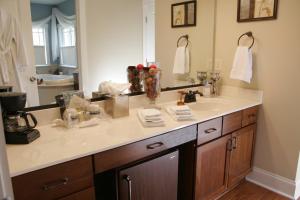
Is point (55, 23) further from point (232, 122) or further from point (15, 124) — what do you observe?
point (232, 122)

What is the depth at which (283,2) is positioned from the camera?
1.98 meters

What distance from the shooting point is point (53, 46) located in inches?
60.4

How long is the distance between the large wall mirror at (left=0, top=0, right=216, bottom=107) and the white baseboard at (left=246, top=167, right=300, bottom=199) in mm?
1219

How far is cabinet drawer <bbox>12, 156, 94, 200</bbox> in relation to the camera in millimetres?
981

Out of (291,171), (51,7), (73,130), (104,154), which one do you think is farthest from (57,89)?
(291,171)

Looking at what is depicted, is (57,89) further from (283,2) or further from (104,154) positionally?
(283,2)

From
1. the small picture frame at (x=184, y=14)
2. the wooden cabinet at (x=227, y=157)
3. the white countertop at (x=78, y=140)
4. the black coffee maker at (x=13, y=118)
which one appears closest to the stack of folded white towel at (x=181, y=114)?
the white countertop at (x=78, y=140)

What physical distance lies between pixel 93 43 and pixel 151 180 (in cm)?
106

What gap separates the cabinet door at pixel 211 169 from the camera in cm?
178

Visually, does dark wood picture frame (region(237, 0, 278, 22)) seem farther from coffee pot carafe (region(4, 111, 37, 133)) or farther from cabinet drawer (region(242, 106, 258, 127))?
coffee pot carafe (region(4, 111, 37, 133))

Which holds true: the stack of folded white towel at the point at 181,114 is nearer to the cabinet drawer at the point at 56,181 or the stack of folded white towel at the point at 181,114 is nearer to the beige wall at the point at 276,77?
the cabinet drawer at the point at 56,181

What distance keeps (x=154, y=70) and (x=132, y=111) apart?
1.23ft

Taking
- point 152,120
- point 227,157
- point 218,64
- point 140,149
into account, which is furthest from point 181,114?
point 218,64

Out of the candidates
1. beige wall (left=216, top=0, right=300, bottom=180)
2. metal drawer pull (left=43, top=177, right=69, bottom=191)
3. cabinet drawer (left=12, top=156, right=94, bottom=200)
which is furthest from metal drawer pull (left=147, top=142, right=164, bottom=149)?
beige wall (left=216, top=0, right=300, bottom=180)
